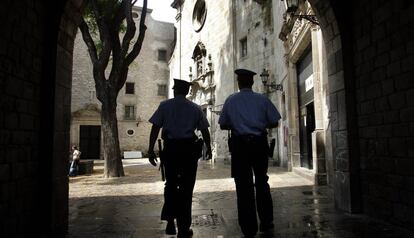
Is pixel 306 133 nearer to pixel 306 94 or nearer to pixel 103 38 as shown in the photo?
pixel 306 94

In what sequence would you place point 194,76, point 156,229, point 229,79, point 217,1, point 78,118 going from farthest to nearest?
point 78,118 < point 194,76 < point 217,1 < point 229,79 < point 156,229

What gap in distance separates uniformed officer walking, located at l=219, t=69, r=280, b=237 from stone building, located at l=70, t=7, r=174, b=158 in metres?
23.8

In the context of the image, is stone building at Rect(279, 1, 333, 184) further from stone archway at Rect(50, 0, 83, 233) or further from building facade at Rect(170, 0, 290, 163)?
stone archway at Rect(50, 0, 83, 233)

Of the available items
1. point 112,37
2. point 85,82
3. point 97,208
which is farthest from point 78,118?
point 97,208

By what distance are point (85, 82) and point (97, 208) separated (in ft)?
82.8

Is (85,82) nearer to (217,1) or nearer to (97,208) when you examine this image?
(217,1)

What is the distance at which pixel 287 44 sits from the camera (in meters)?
12.7

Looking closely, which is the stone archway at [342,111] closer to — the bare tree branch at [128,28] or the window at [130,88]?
the bare tree branch at [128,28]

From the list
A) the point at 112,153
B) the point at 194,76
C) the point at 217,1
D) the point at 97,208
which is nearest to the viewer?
the point at 97,208

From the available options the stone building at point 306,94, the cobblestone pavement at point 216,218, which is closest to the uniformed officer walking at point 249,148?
the cobblestone pavement at point 216,218

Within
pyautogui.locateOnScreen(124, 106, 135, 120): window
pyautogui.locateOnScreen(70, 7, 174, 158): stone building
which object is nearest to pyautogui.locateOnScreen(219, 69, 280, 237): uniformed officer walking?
pyautogui.locateOnScreen(70, 7, 174, 158): stone building

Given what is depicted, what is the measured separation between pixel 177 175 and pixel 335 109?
8.85ft

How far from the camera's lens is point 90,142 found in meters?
28.9

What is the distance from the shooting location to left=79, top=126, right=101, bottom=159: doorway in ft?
93.8
